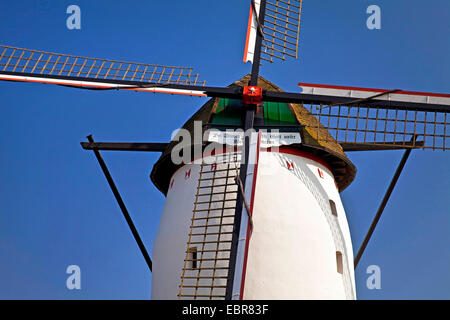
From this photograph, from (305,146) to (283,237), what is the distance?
1809mm

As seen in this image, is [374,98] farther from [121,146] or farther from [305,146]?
[121,146]

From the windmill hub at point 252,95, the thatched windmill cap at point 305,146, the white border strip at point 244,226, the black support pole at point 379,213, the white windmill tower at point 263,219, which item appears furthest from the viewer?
the black support pole at point 379,213

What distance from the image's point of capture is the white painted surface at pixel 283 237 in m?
11.6

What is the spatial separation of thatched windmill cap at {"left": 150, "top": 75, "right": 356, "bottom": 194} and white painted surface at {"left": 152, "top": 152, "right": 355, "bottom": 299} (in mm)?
283

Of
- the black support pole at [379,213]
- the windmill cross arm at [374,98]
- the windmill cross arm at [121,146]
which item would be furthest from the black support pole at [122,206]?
the black support pole at [379,213]

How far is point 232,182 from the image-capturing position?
40.8 feet

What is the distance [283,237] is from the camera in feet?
38.8

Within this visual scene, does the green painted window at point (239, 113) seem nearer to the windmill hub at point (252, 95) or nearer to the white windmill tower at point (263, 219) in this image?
the white windmill tower at point (263, 219)

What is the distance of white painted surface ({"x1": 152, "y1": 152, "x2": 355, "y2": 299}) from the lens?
37.9 ft

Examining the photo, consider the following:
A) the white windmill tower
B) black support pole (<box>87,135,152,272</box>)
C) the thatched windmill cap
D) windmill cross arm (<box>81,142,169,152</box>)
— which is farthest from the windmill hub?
black support pole (<box>87,135,152,272</box>)

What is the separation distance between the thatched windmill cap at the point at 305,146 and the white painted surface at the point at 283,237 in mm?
283

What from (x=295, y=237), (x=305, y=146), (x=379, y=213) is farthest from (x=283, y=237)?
(x=379, y=213)
